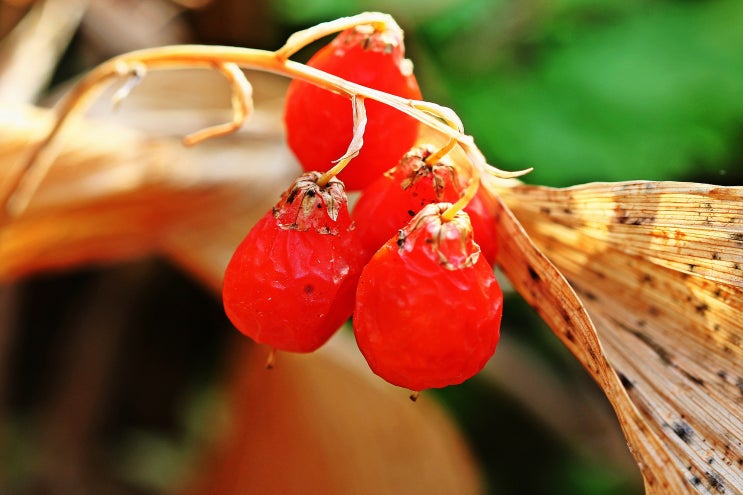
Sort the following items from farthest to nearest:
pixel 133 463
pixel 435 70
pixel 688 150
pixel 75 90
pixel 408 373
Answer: pixel 133 463 → pixel 435 70 → pixel 688 150 → pixel 75 90 → pixel 408 373

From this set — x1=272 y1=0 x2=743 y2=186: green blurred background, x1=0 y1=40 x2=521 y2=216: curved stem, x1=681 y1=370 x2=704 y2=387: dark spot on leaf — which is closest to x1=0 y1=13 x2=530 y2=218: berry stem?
x1=0 y1=40 x2=521 y2=216: curved stem

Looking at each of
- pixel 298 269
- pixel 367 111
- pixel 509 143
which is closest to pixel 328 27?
pixel 367 111

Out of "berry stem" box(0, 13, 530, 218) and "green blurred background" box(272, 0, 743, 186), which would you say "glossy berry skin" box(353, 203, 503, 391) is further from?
"green blurred background" box(272, 0, 743, 186)

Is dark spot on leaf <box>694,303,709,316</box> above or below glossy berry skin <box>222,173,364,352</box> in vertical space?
below

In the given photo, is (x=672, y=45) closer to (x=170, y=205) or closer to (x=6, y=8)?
(x=170, y=205)

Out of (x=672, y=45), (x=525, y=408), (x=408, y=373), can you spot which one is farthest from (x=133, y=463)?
(x=672, y=45)

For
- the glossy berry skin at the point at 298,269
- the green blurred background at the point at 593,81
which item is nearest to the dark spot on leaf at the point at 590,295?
the glossy berry skin at the point at 298,269
